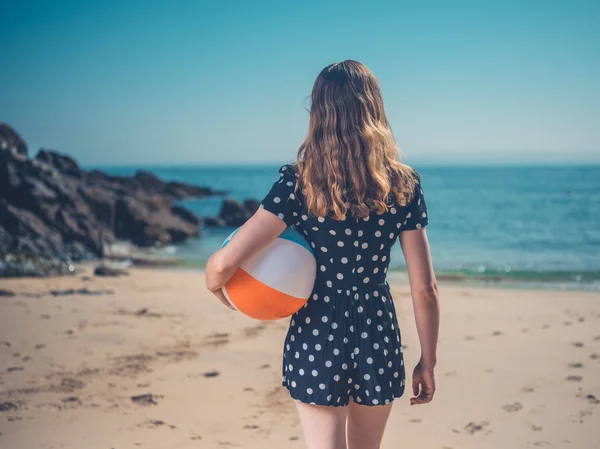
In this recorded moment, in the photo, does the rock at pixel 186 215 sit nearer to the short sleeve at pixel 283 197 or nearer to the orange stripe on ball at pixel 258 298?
the orange stripe on ball at pixel 258 298

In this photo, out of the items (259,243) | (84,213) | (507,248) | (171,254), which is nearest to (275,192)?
(259,243)

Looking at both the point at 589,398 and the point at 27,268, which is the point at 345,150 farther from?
the point at 27,268

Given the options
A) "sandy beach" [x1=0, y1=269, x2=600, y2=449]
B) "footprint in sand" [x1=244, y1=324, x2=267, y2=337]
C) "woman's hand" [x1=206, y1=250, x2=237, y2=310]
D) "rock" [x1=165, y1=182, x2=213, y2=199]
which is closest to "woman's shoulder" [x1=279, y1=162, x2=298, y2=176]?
"woman's hand" [x1=206, y1=250, x2=237, y2=310]

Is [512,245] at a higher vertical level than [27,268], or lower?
lower

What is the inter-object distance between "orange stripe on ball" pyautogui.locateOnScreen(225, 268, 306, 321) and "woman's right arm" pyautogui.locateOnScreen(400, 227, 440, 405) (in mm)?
378

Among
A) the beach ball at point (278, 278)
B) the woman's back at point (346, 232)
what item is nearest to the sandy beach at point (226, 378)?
the beach ball at point (278, 278)

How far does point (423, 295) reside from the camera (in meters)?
2.09

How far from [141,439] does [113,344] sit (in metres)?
2.17

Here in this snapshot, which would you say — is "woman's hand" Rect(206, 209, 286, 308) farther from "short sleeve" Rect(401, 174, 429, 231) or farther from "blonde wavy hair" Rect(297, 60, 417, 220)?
"short sleeve" Rect(401, 174, 429, 231)

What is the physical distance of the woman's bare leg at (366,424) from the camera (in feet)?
6.94

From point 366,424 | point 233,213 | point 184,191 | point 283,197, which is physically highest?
point 283,197

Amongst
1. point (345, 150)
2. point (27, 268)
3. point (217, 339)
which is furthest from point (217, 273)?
point (27, 268)

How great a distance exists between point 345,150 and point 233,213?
25060 mm

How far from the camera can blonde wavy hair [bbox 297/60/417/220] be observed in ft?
6.25
